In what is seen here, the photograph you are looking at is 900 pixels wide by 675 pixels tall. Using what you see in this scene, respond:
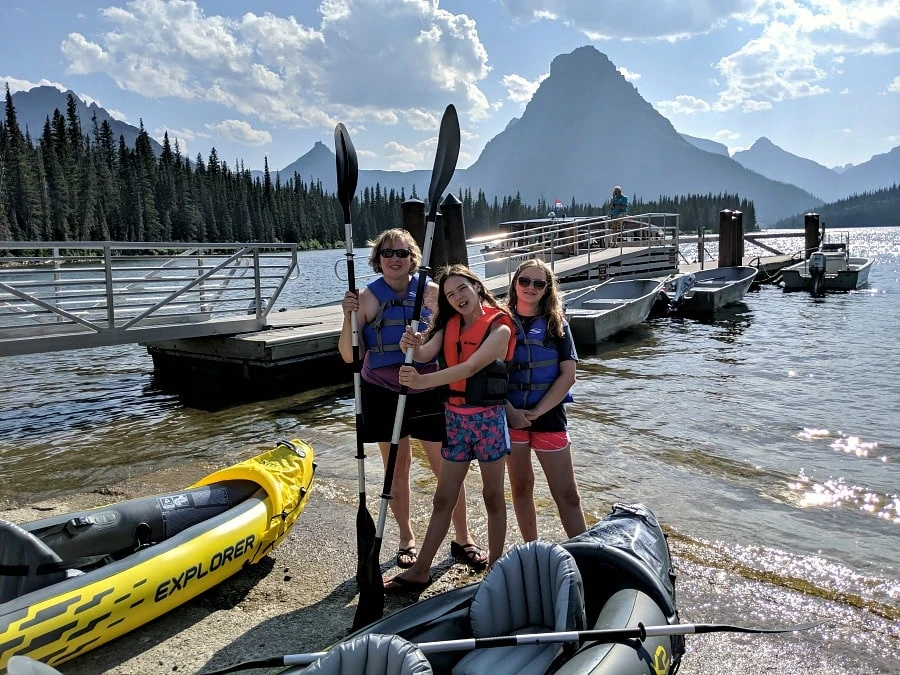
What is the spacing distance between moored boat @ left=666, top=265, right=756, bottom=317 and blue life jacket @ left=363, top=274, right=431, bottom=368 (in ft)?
64.7

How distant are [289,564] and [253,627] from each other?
3.17 feet

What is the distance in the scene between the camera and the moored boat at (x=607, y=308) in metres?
16.6

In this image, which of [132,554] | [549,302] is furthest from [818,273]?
[132,554]

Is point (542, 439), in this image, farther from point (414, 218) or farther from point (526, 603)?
point (414, 218)

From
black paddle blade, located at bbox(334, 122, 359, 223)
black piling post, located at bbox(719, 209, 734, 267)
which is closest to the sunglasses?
black paddle blade, located at bbox(334, 122, 359, 223)

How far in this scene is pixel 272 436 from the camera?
383 inches

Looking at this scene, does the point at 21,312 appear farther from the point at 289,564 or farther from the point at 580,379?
the point at 580,379

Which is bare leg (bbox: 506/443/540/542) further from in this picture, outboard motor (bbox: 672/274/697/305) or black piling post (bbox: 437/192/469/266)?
outboard motor (bbox: 672/274/697/305)

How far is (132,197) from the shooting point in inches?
3927

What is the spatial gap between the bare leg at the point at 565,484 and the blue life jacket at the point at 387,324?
126cm

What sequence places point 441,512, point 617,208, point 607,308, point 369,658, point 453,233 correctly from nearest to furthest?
point 369,658
point 441,512
point 453,233
point 607,308
point 617,208

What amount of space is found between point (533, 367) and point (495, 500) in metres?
0.93

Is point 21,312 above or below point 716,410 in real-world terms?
above

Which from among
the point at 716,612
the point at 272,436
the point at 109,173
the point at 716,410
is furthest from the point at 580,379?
the point at 109,173
